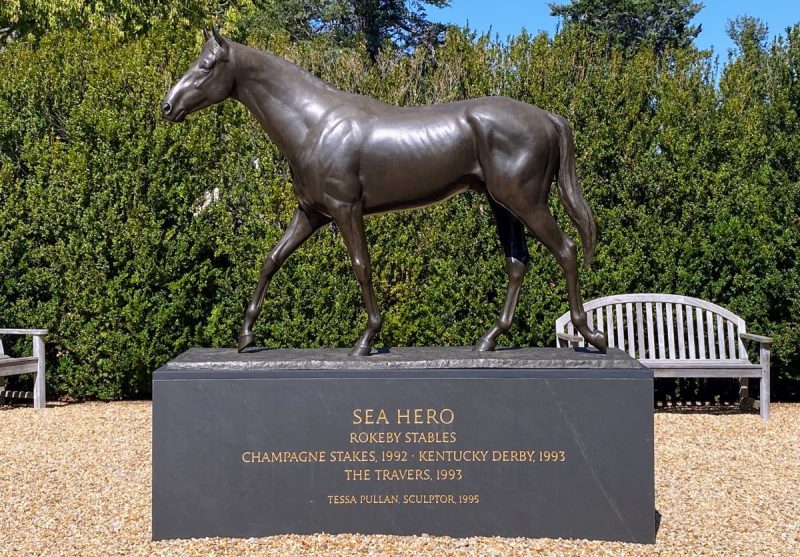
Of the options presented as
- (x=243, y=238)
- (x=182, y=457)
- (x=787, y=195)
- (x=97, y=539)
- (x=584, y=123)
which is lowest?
(x=97, y=539)

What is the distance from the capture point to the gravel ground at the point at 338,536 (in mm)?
4250

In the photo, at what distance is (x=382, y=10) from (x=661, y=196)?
1892cm

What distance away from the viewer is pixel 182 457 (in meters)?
4.38

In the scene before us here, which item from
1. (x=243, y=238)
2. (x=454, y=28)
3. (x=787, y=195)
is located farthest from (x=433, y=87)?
(x=787, y=195)

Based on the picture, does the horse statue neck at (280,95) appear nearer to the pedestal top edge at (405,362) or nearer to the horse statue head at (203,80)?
the horse statue head at (203,80)

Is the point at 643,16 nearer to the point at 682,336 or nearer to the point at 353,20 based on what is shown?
the point at 353,20

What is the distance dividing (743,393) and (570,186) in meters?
4.83

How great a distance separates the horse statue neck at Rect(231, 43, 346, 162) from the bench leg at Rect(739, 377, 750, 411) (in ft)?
19.1

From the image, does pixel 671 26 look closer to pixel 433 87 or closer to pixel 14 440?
pixel 433 87

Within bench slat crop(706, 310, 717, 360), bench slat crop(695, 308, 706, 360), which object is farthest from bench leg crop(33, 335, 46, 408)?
bench slat crop(706, 310, 717, 360)

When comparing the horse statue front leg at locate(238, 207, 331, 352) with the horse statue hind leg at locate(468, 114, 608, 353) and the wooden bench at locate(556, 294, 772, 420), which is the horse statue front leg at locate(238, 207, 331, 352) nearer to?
the horse statue hind leg at locate(468, 114, 608, 353)

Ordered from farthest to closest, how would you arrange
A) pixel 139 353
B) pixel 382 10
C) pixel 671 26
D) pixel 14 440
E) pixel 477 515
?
pixel 671 26
pixel 382 10
pixel 139 353
pixel 14 440
pixel 477 515

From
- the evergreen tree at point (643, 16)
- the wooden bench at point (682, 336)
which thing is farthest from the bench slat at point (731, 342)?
the evergreen tree at point (643, 16)

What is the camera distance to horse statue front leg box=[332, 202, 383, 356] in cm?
459
